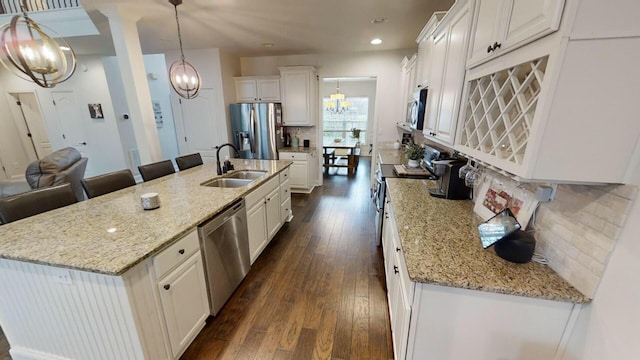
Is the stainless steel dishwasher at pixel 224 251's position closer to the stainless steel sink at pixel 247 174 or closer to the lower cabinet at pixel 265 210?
the lower cabinet at pixel 265 210

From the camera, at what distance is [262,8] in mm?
2648

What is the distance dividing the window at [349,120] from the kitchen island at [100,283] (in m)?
7.94

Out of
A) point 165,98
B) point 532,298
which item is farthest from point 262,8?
point 165,98

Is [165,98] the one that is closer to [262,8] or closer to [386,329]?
[262,8]

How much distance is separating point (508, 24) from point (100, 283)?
7.50ft

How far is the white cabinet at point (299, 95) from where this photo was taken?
470 centimetres

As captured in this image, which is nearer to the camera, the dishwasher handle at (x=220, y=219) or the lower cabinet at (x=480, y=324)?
the lower cabinet at (x=480, y=324)

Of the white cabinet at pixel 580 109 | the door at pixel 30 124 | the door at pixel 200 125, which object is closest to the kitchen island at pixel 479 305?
the white cabinet at pixel 580 109

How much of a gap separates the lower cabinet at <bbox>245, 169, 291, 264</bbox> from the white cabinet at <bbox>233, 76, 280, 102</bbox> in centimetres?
227

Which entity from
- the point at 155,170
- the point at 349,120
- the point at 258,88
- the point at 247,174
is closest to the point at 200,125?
the point at 258,88

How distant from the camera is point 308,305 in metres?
2.10

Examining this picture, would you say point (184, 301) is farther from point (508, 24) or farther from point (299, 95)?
point (299, 95)

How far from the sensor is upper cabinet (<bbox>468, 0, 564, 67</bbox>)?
32.2 inches

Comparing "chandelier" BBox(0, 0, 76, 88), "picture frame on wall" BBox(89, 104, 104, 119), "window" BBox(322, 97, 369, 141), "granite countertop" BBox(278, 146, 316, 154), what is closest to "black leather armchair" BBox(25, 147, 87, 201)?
"chandelier" BBox(0, 0, 76, 88)
